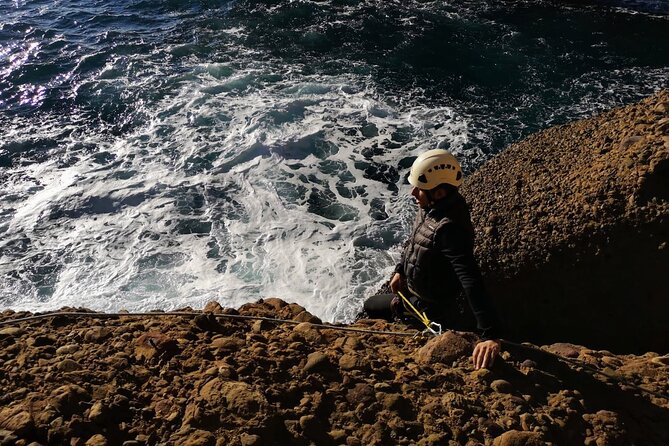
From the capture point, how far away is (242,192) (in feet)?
32.4

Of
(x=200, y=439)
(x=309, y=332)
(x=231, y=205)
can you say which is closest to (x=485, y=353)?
(x=309, y=332)

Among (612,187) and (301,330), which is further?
(612,187)

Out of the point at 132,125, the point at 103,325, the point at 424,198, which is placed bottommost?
the point at 132,125

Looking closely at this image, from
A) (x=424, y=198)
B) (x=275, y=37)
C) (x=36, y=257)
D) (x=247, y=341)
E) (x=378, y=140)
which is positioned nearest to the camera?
(x=424, y=198)

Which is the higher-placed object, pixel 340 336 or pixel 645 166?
pixel 645 166

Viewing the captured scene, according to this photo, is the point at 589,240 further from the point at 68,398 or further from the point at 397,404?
Answer: the point at 68,398

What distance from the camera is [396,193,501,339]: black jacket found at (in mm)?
3416

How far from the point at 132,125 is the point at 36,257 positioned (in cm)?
428

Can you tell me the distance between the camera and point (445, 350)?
13.1 feet

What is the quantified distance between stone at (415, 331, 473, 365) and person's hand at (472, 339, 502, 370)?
0.25 meters

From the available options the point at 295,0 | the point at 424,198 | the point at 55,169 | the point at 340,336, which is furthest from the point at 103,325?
the point at 295,0

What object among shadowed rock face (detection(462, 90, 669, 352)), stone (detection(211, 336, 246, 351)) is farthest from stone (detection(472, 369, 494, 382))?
shadowed rock face (detection(462, 90, 669, 352))

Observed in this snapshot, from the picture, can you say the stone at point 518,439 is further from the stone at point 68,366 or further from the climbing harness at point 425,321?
the stone at point 68,366

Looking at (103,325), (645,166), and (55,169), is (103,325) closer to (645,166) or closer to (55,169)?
(645,166)
